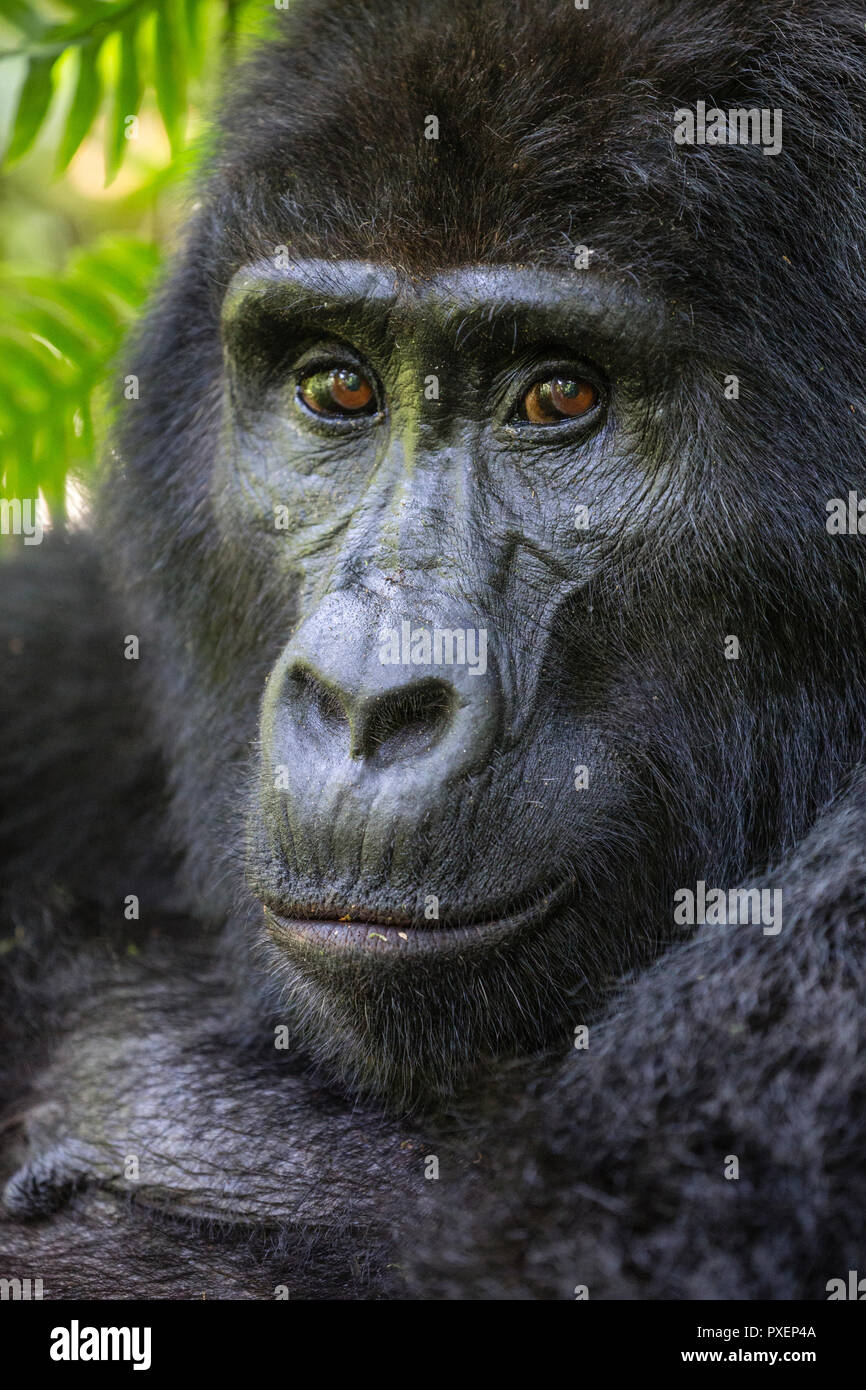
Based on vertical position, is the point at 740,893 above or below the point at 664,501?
below

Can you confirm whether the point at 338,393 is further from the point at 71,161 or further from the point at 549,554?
the point at 71,161

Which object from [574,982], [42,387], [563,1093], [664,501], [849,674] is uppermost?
[42,387]

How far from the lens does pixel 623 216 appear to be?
7.91 ft

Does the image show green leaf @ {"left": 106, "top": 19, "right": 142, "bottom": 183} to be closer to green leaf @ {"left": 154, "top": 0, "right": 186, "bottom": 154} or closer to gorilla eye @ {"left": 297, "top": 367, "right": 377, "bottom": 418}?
green leaf @ {"left": 154, "top": 0, "right": 186, "bottom": 154}

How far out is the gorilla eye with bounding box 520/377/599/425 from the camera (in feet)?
8.11

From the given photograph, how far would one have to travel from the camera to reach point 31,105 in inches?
146

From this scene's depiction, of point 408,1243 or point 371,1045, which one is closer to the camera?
point 408,1243

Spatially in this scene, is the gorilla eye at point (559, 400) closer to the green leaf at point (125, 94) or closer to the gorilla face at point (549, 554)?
the gorilla face at point (549, 554)

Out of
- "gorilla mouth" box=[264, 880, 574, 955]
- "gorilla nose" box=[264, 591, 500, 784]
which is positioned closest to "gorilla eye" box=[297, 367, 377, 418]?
"gorilla nose" box=[264, 591, 500, 784]

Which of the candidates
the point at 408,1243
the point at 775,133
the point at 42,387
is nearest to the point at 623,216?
the point at 775,133

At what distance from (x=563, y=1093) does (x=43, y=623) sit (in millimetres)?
2652

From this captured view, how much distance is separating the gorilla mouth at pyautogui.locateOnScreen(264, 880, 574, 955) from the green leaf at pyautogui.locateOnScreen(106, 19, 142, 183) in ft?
8.06

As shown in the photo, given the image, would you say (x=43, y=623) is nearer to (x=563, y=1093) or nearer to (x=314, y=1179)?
(x=314, y=1179)

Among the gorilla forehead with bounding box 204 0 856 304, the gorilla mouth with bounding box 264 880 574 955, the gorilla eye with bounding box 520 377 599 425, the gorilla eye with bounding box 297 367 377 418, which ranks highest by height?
the gorilla forehead with bounding box 204 0 856 304
